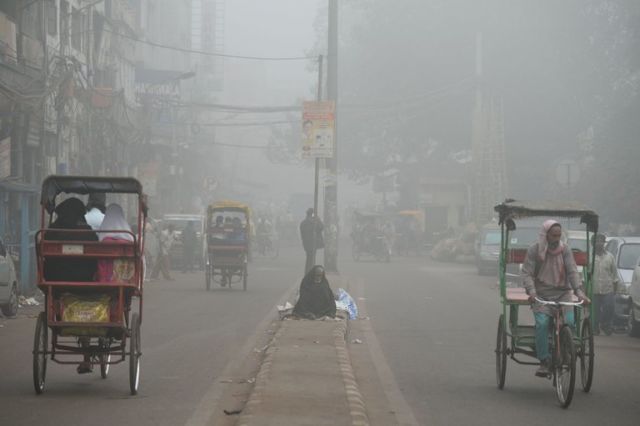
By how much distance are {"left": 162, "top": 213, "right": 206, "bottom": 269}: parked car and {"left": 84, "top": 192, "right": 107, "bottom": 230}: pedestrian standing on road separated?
2553cm

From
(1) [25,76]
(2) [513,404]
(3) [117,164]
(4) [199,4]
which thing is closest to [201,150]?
(4) [199,4]

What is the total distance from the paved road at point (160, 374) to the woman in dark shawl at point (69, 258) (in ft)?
3.69

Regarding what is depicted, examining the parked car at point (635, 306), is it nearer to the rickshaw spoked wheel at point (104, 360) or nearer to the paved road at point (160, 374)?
the paved road at point (160, 374)

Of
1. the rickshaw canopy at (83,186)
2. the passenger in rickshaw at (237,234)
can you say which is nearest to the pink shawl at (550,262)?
the rickshaw canopy at (83,186)

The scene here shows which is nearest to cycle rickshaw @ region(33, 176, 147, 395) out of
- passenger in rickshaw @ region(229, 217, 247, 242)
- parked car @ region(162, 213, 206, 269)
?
passenger in rickshaw @ region(229, 217, 247, 242)

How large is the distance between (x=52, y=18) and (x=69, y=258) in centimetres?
2713

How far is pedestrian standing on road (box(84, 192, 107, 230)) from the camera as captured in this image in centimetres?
1185

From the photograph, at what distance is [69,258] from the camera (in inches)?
428

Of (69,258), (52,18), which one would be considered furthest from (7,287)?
(52,18)

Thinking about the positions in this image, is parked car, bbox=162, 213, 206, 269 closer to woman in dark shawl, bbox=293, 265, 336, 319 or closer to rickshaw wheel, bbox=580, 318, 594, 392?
woman in dark shawl, bbox=293, 265, 336, 319

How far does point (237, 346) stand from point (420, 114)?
5256cm

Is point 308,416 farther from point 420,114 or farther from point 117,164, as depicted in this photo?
point 420,114

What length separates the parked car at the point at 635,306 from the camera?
18.2m

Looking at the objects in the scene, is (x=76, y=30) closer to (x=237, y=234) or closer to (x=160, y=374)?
(x=237, y=234)
